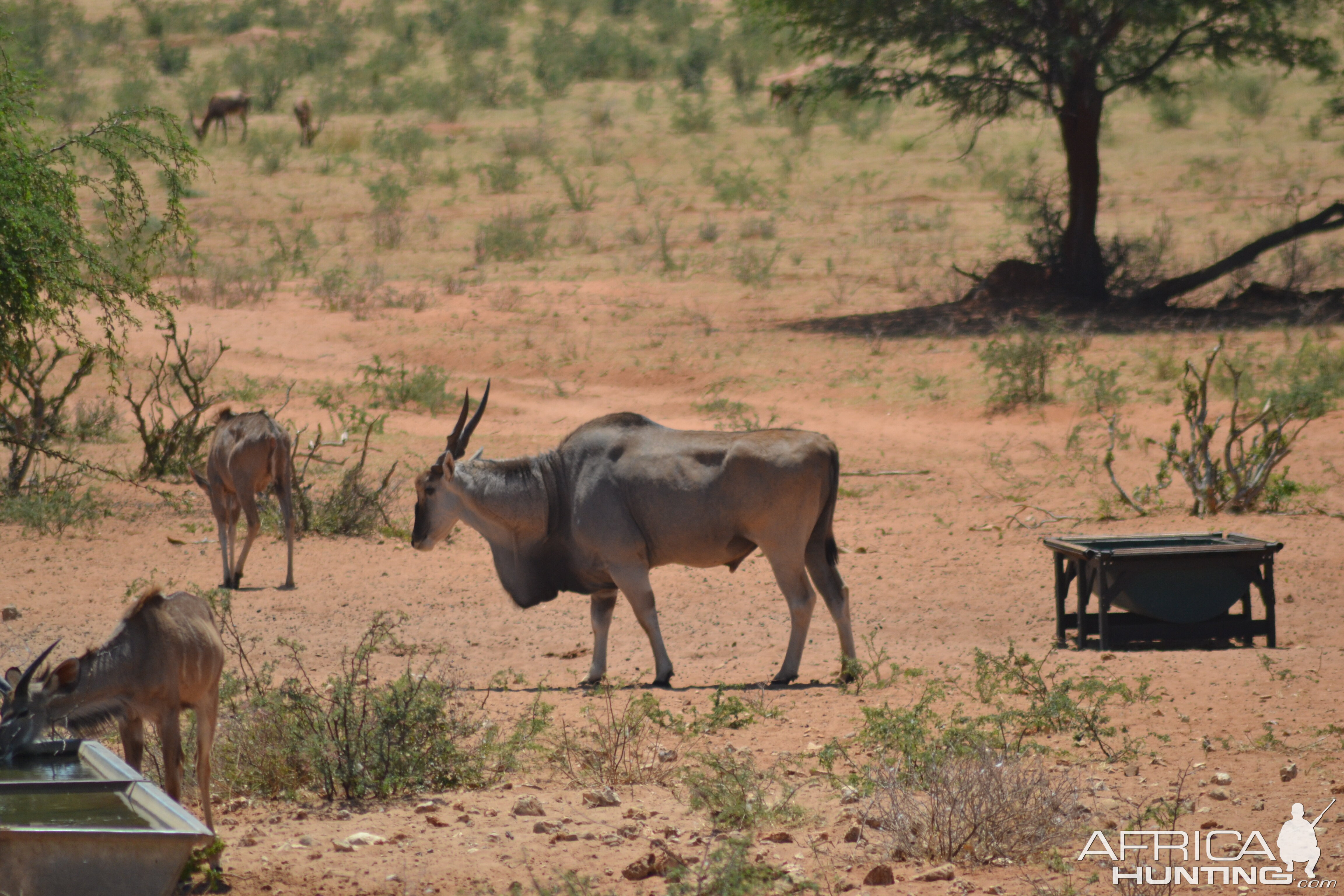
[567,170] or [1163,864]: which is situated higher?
[567,170]

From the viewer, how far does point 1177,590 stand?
857 cm

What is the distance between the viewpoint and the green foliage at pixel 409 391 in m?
16.7

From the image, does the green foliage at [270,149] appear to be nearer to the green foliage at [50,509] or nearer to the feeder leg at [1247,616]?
the green foliage at [50,509]

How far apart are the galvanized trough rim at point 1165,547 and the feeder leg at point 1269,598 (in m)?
0.09

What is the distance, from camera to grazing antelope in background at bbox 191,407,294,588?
1066 cm

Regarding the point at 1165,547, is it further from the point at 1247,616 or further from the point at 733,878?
the point at 733,878

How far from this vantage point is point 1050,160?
33719 mm

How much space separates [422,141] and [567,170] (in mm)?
3992

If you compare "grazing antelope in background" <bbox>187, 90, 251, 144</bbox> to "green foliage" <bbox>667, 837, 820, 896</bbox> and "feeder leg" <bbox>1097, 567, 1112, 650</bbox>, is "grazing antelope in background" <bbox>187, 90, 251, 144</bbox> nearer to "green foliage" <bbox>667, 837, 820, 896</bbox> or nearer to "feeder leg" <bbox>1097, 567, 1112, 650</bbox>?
"feeder leg" <bbox>1097, 567, 1112, 650</bbox>

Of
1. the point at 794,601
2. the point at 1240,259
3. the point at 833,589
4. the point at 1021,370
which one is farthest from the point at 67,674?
the point at 1240,259

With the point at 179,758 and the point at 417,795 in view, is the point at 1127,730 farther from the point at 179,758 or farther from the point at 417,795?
the point at 179,758

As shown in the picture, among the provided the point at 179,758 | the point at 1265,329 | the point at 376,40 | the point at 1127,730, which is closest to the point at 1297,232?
the point at 1265,329

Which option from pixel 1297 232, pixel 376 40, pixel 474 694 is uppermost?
pixel 376 40

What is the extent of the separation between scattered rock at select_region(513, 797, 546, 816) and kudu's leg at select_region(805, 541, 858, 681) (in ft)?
9.82
